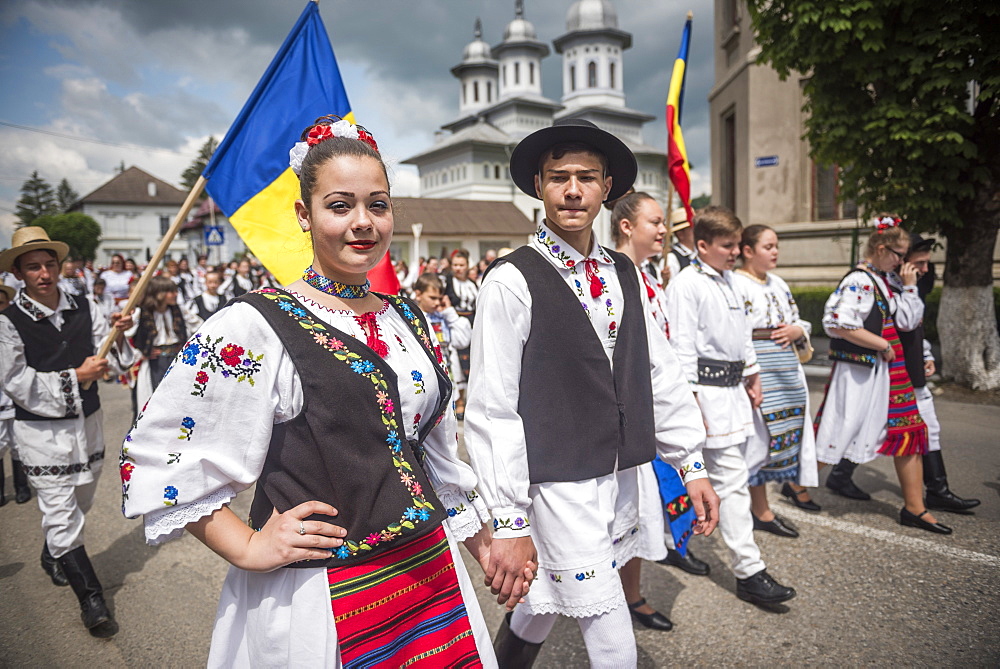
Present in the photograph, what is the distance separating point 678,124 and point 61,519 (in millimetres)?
5187

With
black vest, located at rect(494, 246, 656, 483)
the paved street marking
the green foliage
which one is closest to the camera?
black vest, located at rect(494, 246, 656, 483)

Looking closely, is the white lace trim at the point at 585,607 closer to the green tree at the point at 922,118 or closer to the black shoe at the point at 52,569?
the black shoe at the point at 52,569

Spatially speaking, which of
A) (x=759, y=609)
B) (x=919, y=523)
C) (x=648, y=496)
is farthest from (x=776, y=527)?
(x=648, y=496)

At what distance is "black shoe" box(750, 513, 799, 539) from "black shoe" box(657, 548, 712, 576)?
27.1 inches

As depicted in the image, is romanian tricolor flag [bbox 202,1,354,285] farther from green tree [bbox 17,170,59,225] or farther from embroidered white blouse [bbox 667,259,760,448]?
green tree [bbox 17,170,59,225]

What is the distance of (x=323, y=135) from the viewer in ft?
5.81

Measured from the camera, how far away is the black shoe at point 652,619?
10.6 feet

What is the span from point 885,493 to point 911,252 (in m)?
1.91

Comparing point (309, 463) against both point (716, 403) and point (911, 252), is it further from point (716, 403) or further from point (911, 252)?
point (911, 252)

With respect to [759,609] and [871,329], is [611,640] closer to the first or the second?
[759,609]

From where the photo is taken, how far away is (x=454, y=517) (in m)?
1.88

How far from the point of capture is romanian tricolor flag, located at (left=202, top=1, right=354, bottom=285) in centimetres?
386

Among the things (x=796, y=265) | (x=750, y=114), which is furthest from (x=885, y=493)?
(x=750, y=114)

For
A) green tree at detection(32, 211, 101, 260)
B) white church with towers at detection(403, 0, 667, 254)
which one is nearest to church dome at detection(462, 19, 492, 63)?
white church with towers at detection(403, 0, 667, 254)
